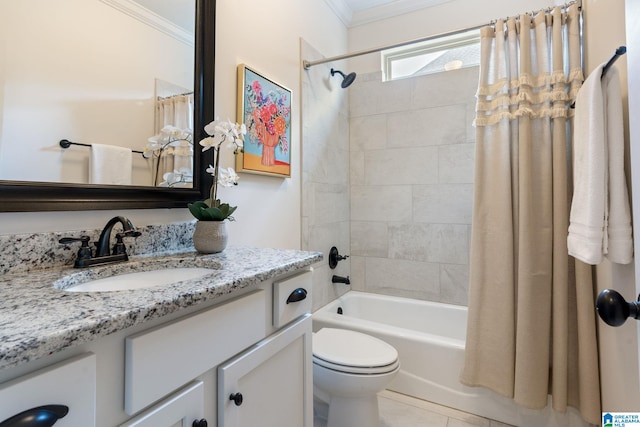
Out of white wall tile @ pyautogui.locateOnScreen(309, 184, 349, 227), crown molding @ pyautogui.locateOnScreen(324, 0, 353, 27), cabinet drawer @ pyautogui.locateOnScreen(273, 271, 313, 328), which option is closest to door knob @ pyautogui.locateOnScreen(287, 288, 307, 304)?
cabinet drawer @ pyautogui.locateOnScreen(273, 271, 313, 328)

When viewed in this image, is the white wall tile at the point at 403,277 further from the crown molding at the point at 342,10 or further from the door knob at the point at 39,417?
the door knob at the point at 39,417

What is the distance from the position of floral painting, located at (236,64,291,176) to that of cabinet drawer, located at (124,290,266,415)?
0.84m

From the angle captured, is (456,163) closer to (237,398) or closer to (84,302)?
(237,398)

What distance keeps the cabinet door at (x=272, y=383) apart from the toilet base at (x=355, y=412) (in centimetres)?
43

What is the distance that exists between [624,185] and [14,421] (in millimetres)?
1521

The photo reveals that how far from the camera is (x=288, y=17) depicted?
1.82m

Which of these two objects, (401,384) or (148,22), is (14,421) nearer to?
(148,22)

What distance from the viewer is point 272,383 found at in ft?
2.92

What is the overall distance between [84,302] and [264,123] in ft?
3.99

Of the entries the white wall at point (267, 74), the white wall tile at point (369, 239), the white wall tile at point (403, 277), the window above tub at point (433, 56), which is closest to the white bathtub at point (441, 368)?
the white wall tile at point (403, 277)

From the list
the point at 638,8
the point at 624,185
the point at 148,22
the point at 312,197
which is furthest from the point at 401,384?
the point at 148,22

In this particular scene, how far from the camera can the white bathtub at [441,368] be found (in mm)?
1567

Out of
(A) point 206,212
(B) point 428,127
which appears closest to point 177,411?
(A) point 206,212

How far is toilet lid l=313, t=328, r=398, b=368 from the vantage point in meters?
1.37
